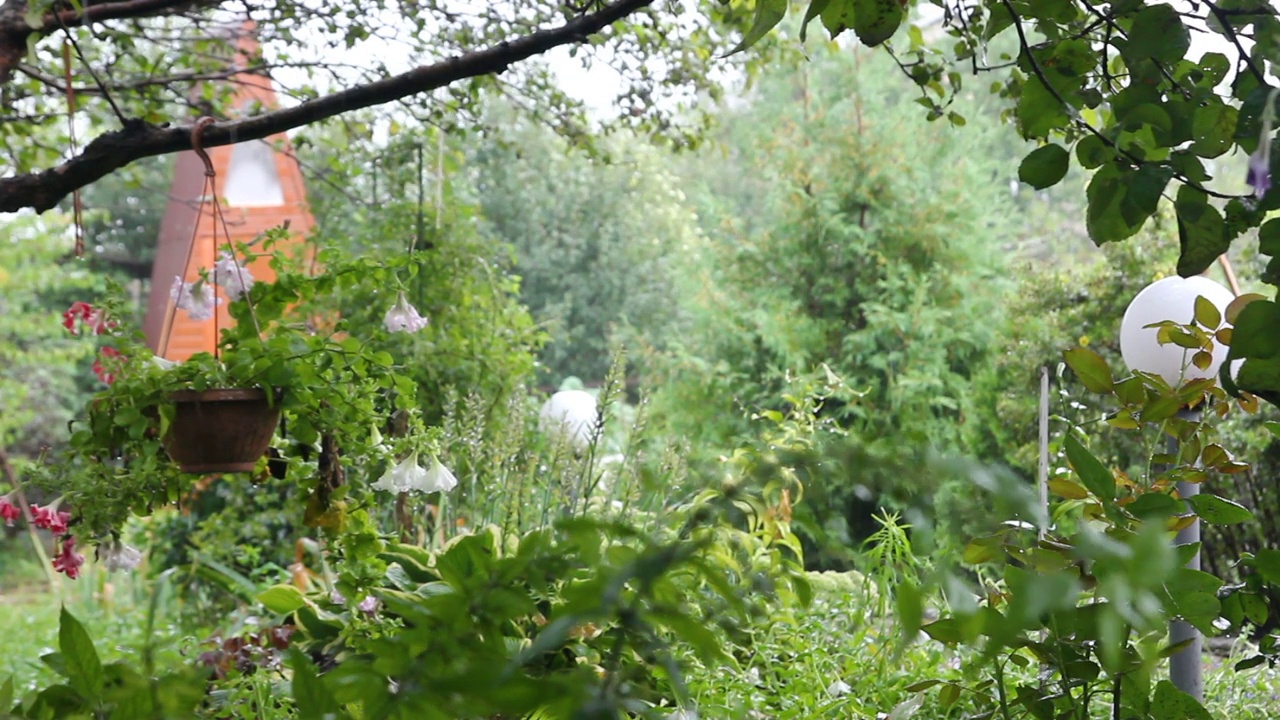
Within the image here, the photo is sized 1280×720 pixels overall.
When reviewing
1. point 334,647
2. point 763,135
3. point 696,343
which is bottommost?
point 334,647

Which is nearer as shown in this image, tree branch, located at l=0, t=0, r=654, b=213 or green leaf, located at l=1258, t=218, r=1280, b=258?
green leaf, located at l=1258, t=218, r=1280, b=258

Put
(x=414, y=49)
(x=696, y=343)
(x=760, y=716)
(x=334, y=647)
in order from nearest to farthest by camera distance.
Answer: (x=760, y=716), (x=334, y=647), (x=414, y=49), (x=696, y=343)

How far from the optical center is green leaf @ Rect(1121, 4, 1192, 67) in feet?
2.51

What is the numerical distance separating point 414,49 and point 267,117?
44.4 inches

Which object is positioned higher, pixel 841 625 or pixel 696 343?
pixel 696 343

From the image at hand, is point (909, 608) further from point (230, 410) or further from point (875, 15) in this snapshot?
point (230, 410)

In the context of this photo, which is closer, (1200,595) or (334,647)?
(1200,595)

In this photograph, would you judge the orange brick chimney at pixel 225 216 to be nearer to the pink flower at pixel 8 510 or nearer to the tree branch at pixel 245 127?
the pink flower at pixel 8 510

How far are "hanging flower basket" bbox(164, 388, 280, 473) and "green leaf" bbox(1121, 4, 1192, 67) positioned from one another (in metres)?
1.44

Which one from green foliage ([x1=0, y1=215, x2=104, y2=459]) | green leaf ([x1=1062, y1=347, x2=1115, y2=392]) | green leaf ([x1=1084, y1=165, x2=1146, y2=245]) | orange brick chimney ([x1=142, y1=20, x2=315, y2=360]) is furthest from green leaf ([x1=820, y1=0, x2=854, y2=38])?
green foliage ([x1=0, y1=215, x2=104, y2=459])

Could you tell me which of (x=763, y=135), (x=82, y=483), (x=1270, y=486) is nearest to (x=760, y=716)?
(x=82, y=483)

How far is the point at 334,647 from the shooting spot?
7.23 ft

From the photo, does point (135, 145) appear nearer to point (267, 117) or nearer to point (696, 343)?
point (267, 117)

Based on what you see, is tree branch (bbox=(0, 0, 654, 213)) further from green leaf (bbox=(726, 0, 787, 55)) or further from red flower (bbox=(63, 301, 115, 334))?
green leaf (bbox=(726, 0, 787, 55))
